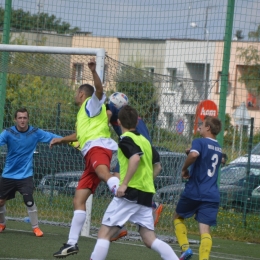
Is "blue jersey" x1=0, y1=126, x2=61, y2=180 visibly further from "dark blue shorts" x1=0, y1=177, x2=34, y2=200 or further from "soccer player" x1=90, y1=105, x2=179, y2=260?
"soccer player" x1=90, y1=105, x2=179, y2=260

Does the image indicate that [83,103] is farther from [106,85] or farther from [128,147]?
[106,85]

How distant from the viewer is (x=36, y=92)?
551 inches

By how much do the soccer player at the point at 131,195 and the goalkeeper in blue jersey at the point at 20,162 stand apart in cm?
338

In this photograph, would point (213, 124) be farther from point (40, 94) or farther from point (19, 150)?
point (40, 94)

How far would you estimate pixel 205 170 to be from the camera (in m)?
7.39

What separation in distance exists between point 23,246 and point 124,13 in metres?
4.95

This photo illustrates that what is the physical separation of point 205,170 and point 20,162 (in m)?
3.18

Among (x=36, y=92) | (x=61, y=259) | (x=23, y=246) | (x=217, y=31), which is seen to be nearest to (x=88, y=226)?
(x=23, y=246)

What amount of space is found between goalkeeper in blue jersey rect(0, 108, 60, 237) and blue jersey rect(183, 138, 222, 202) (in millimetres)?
2796

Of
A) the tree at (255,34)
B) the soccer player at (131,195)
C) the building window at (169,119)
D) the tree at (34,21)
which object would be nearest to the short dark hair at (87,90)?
the soccer player at (131,195)

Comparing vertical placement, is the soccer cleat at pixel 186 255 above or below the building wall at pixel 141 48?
below

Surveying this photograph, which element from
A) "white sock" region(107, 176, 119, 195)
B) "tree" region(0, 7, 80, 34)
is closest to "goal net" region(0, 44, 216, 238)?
"tree" region(0, 7, 80, 34)

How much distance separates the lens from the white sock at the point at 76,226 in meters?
7.00

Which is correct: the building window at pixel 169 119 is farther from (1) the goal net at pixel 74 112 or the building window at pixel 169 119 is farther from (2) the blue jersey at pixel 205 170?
(2) the blue jersey at pixel 205 170
